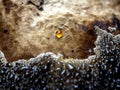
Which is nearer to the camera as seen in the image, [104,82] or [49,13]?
[104,82]

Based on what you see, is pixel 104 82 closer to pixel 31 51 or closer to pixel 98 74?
pixel 98 74

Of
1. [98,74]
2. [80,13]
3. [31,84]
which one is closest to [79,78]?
[98,74]

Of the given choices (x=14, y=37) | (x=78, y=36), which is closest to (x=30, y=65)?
(x=14, y=37)

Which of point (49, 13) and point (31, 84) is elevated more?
point (49, 13)

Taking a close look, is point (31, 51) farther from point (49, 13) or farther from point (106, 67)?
point (106, 67)

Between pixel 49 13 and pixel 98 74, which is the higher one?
pixel 49 13

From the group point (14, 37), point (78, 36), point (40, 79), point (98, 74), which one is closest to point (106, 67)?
point (98, 74)

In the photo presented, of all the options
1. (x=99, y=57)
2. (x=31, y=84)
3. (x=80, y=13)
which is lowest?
(x=31, y=84)

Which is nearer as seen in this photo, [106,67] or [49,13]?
[106,67]
